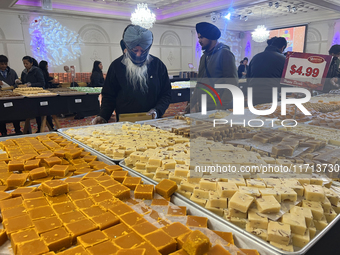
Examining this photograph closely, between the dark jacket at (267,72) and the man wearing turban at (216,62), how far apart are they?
3.00 ft

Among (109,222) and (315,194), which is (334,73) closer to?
(315,194)

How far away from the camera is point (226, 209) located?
111 cm

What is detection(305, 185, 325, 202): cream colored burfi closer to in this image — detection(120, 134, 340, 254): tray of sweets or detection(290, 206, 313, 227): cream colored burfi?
detection(120, 134, 340, 254): tray of sweets

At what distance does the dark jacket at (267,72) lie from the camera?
12.2 feet

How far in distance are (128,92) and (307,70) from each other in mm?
1933

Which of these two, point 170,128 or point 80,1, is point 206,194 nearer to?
point 170,128

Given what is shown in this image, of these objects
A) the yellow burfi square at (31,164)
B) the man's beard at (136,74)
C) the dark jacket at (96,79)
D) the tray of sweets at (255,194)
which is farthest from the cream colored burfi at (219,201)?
the dark jacket at (96,79)

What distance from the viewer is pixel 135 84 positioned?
2922 mm

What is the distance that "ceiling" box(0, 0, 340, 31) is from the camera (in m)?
8.74

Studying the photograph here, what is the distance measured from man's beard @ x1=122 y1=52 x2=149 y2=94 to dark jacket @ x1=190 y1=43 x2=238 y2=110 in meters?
0.83

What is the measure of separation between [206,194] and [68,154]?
1.14 m

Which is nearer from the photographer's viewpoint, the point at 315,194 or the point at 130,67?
the point at 315,194

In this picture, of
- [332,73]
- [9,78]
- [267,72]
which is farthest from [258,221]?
[9,78]

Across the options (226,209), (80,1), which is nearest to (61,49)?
(80,1)
